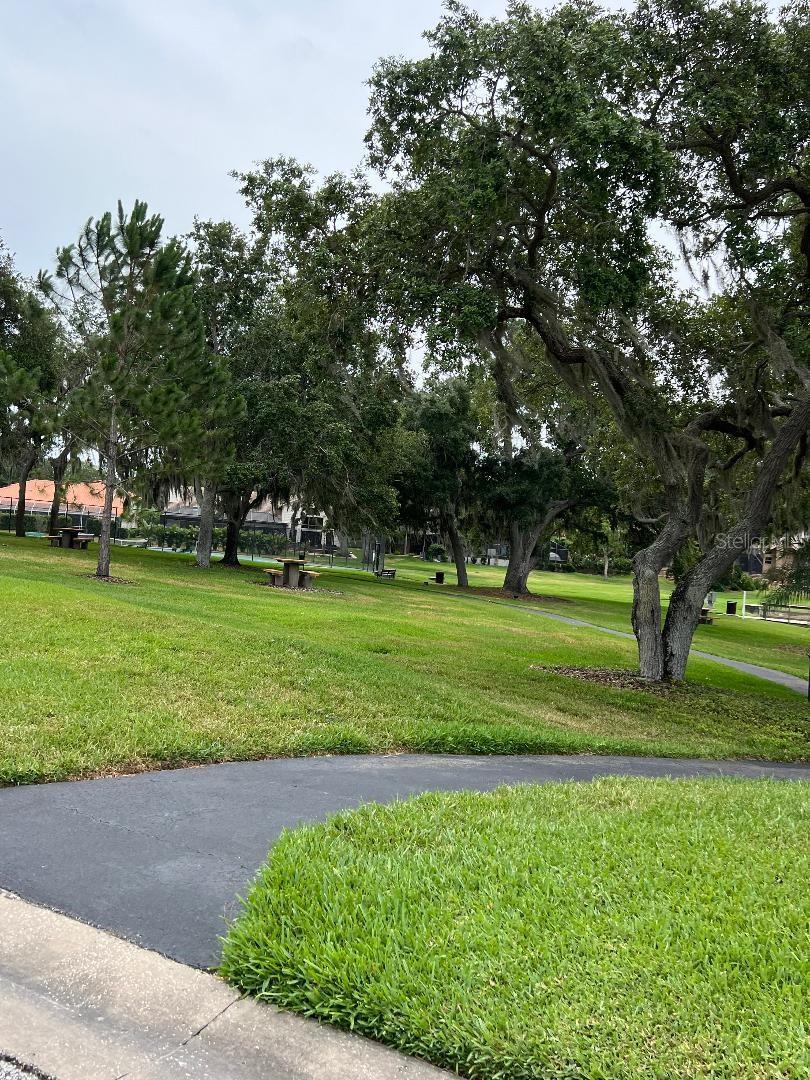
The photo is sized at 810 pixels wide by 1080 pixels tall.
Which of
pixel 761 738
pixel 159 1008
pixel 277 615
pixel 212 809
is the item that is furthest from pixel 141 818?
pixel 277 615

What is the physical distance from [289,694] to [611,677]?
22.2ft

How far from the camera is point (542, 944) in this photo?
108 inches

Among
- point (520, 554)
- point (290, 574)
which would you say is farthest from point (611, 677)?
point (520, 554)

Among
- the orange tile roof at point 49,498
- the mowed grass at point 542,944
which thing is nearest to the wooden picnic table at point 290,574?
the mowed grass at point 542,944

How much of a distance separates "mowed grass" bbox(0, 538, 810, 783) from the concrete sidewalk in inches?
92.9

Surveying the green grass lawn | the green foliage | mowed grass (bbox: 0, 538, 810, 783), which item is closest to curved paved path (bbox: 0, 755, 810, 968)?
mowed grass (bbox: 0, 538, 810, 783)

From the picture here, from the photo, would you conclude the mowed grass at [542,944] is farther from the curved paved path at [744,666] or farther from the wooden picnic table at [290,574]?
the wooden picnic table at [290,574]

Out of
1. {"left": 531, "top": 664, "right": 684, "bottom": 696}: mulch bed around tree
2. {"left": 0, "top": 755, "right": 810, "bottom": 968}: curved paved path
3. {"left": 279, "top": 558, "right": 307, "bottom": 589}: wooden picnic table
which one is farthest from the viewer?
{"left": 279, "top": 558, "right": 307, "bottom": 589}: wooden picnic table

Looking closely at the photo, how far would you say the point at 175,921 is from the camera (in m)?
3.04

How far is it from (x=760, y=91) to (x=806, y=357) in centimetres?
373

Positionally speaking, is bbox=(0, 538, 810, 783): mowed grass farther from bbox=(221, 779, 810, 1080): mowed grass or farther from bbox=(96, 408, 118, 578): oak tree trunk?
bbox=(221, 779, 810, 1080): mowed grass

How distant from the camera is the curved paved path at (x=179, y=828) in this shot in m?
3.12

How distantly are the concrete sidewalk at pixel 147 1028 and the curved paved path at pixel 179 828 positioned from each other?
7.5 inches

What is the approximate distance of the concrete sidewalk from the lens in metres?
2.22
